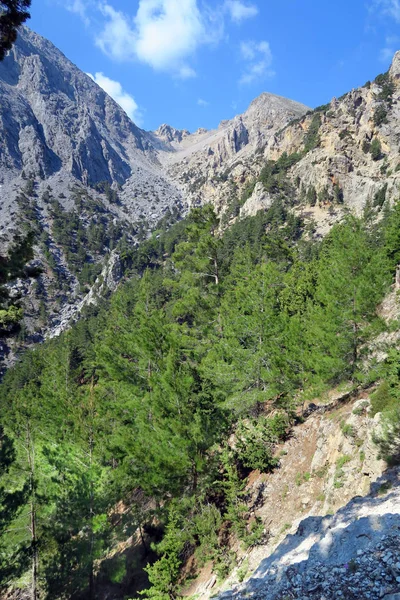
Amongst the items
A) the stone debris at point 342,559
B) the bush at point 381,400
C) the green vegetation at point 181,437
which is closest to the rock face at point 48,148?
the green vegetation at point 181,437

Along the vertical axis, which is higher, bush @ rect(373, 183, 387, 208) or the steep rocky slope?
bush @ rect(373, 183, 387, 208)

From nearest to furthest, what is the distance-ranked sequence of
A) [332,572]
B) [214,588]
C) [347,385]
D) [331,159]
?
[332,572], [214,588], [347,385], [331,159]

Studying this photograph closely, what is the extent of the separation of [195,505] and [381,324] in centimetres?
958

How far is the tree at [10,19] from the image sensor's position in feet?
18.9

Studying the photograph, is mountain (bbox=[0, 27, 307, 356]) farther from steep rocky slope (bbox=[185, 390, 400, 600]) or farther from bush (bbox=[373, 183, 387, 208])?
steep rocky slope (bbox=[185, 390, 400, 600])

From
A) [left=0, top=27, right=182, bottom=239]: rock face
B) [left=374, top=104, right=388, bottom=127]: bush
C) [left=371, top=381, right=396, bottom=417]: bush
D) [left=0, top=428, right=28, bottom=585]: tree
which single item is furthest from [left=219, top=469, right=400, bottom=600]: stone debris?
[left=0, top=27, right=182, bottom=239]: rock face

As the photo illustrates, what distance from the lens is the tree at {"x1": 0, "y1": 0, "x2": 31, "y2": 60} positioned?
5758 mm

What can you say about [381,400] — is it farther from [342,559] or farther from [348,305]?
[342,559]

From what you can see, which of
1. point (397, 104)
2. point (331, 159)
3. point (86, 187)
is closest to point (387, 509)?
point (331, 159)

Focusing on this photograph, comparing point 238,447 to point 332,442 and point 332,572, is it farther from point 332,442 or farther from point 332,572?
point 332,572

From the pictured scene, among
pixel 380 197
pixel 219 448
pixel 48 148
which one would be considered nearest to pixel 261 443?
pixel 219 448

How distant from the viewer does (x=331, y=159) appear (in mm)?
84188

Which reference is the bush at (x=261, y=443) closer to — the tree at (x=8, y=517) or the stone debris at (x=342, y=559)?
the stone debris at (x=342, y=559)

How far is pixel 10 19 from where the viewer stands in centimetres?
590
